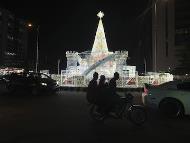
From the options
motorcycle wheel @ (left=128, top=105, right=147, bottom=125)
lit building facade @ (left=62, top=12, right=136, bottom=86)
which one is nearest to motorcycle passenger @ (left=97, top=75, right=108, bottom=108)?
motorcycle wheel @ (left=128, top=105, right=147, bottom=125)

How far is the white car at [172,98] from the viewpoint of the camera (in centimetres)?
1448

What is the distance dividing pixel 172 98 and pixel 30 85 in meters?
14.3

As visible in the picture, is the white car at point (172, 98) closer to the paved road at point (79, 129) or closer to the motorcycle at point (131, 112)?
the paved road at point (79, 129)

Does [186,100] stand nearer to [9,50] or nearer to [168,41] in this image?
[168,41]

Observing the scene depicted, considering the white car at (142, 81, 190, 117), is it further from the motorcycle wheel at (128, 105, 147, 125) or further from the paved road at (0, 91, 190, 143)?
the motorcycle wheel at (128, 105, 147, 125)

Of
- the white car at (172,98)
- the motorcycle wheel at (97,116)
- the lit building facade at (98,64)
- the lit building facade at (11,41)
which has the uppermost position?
the lit building facade at (11,41)

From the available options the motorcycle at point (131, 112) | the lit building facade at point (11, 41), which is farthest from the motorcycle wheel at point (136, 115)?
the lit building facade at point (11, 41)

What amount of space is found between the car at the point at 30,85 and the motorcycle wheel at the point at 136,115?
15242 millimetres

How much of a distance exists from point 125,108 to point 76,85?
22.1 m

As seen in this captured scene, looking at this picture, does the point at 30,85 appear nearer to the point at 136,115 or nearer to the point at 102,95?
the point at 102,95

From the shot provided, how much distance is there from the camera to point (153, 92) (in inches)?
598

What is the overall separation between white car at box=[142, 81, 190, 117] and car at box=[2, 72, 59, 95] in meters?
13.2

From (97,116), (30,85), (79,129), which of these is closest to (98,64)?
(30,85)

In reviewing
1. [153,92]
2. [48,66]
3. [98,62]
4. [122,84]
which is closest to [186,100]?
[153,92]
